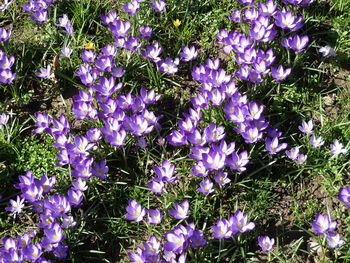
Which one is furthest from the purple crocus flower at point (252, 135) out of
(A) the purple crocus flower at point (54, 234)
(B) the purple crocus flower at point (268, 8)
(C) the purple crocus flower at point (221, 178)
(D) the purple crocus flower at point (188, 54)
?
(A) the purple crocus flower at point (54, 234)

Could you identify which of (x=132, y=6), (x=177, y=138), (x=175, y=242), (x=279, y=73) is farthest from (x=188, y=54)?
(x=175, y=242)

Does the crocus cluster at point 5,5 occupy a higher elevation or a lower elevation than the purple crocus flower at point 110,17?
lower

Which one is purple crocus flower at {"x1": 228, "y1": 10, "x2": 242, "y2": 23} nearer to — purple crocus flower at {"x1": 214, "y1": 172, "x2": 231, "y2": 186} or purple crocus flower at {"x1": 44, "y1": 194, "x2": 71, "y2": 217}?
purple crocus flower at {"x1": 214, "y1": 172, "x2": 231, "y2": 186}

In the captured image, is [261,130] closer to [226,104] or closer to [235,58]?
[226,104]

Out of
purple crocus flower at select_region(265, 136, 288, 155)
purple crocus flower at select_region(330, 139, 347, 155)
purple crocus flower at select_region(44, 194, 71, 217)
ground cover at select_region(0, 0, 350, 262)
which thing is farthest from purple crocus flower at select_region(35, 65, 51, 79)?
purple crocus flower at select_region(330, 139, 347, 155)

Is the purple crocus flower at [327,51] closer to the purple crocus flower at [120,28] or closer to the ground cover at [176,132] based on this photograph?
the ground cover at [176,132]

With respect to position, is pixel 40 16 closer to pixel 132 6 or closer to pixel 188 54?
pixel 132 6
